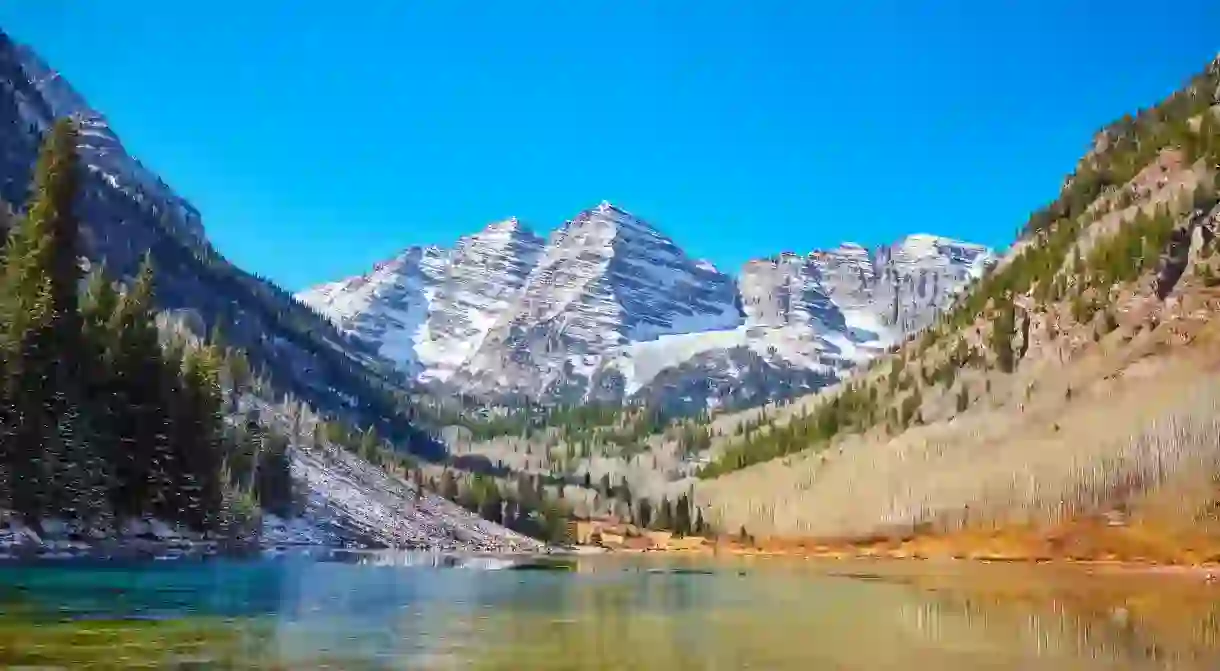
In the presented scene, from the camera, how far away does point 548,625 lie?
5088 cm

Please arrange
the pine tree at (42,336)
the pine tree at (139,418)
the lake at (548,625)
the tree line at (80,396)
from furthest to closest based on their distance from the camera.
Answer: the pine tree at (139,418) < the tree line at (80,396) < the pine tree at (42,336) < the lake at (548,625)

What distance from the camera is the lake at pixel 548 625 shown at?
36.2 meters

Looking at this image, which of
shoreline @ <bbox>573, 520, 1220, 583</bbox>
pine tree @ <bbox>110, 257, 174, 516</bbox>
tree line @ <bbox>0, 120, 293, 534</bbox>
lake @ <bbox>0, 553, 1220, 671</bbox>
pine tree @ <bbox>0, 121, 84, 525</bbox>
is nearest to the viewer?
lake @ <bbox>0, 553, 1220, 671</bbox>

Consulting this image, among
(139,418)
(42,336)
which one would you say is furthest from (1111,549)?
(42,336)

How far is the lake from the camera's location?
119 ft

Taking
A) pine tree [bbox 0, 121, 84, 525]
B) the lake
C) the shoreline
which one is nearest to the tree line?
pine tree [bbox 0, 121, 84, 525]

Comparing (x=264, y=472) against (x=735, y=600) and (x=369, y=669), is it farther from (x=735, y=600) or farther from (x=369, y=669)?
(x=369, y=669)

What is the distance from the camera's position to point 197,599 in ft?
190

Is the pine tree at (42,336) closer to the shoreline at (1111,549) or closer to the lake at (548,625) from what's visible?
the lake at (548,625)

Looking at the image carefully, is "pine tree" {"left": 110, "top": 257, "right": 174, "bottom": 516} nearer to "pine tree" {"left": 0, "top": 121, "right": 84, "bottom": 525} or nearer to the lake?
"pine tree" {"left": 0, "top": 121, "right": 84, "bottom": 525}

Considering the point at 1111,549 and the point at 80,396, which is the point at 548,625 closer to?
the point at 80,396

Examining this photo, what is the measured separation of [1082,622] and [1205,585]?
63.2 metres

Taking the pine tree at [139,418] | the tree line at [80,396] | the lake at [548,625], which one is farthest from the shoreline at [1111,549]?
the pine tree at [139,418]

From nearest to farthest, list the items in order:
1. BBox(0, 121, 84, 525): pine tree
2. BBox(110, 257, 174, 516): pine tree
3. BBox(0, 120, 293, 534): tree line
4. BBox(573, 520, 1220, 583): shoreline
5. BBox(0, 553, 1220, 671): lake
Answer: BBox(0, 553, 1220, 671): lake
BBox(0, 121, 84, 525): pine tree
BBox(0, 120, 293, 534): tree line
BBox(110, 257, 174, 516): pine tree
BBox(573, 520, 1220, 583): shoreline
